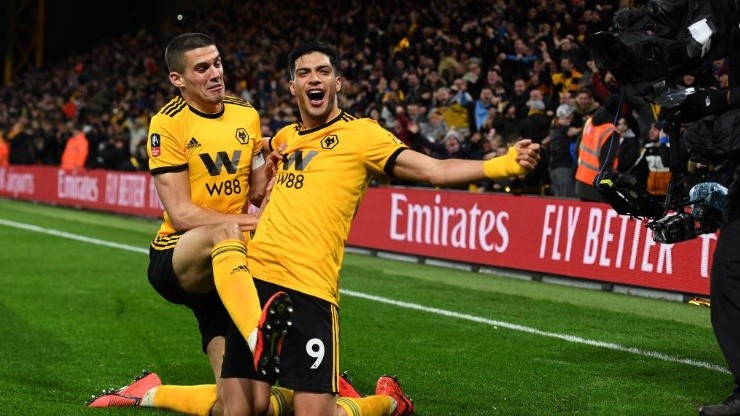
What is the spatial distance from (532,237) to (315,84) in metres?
8.80

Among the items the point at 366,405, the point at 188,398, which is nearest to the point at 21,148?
the point at 188,398

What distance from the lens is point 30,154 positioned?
33219mm

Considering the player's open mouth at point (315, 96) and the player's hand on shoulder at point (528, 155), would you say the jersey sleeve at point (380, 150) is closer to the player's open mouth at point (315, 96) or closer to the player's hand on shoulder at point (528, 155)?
the player's open mouth at point (315, 96)

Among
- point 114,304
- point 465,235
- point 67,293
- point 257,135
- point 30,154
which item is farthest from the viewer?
point 30,154

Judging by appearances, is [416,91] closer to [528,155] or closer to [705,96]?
[705,96]

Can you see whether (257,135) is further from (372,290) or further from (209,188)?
(372,290)

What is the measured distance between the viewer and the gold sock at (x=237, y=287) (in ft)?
17.7

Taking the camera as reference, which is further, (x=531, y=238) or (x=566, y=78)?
(x=566, y=78)

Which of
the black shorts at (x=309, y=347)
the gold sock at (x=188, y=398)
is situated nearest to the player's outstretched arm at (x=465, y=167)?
the black shorts at (x=309, y=347)

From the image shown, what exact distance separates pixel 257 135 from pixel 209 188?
45 cm

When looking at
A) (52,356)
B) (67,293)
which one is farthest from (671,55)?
(67,293)

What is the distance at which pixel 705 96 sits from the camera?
634cm

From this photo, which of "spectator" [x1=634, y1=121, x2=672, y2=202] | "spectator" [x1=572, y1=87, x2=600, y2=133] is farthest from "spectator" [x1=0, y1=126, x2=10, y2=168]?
"spectator" [x1=634, y1=121, x2=672, y2=202]

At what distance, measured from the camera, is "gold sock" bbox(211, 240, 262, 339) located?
5.39m
